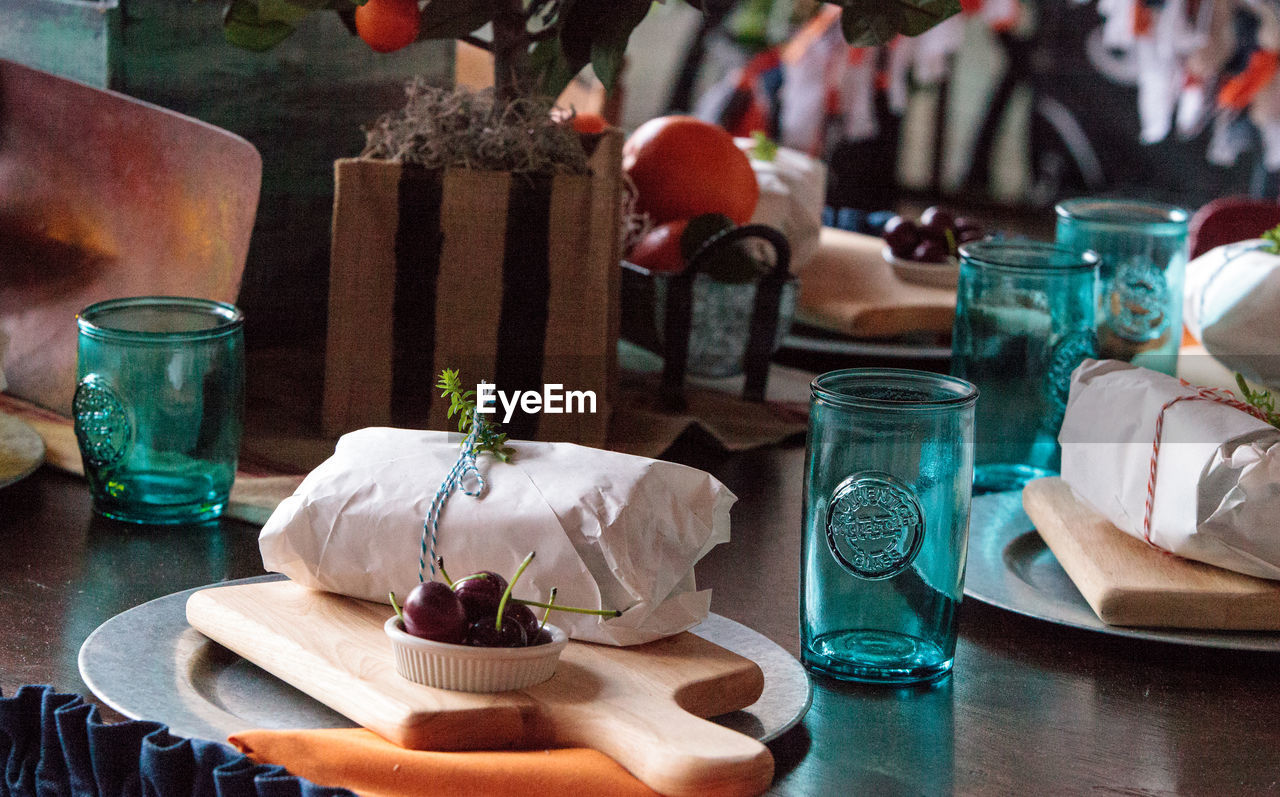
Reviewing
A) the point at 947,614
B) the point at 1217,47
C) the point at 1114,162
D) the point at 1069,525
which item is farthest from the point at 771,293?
the point at 1114,162

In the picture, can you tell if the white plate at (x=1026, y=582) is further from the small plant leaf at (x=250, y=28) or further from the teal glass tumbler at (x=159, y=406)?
the small plant leaf at (x=250, y=28)

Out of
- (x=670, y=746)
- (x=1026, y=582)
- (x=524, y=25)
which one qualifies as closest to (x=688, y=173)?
(x=524, y=25)

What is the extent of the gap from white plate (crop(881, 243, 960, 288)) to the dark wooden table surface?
0.52m

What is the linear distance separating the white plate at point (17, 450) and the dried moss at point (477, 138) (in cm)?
31

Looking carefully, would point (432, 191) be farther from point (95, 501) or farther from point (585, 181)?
point (95, 501)

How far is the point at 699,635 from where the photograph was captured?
71cm

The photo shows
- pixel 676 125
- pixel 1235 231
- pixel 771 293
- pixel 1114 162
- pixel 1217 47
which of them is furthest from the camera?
pixel 1114 162

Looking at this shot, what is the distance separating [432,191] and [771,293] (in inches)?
11.4

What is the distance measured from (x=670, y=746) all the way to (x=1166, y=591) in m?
0.33

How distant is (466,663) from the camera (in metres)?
0.59

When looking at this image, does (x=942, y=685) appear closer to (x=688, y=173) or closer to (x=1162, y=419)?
(x=1162, y=419)

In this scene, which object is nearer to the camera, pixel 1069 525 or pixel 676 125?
pixel 1069 525

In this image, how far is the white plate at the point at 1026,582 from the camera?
29.9 inches

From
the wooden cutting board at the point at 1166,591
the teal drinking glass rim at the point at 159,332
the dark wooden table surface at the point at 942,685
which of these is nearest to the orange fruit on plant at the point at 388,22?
the teal drinking glass rim at the point at 159,332
